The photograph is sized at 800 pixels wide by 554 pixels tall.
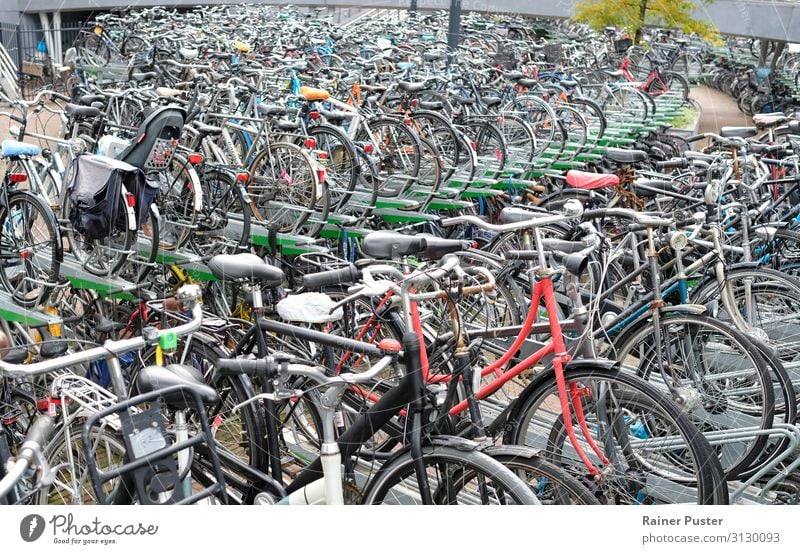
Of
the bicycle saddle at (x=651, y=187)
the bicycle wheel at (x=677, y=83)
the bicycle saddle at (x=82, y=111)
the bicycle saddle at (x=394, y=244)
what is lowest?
the bicycle wheel at (x=677, y=83)

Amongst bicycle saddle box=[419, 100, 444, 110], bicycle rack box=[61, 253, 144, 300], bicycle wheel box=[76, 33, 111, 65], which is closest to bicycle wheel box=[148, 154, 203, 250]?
bicycle rack box=[61, 253, 144, 300]

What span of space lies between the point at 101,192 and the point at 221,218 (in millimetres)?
1127

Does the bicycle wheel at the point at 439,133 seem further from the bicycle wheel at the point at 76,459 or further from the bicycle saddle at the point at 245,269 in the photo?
the bicycle wheel at the point at 76,459

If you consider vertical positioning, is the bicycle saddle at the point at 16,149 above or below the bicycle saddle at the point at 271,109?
above

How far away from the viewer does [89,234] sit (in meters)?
4.17

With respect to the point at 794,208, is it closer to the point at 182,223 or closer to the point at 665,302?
the point at 665,302

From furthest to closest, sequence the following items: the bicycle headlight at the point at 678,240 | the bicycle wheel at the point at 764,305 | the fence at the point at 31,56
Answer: the fence at the point at 31,56
the bicycle wheel at the point at 764,305
the bicycle headlight at the point at 678,240

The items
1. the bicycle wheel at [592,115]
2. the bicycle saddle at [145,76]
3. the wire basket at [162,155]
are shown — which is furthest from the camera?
the bicycle wheel at [592,115]

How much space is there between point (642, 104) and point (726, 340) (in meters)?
7.08

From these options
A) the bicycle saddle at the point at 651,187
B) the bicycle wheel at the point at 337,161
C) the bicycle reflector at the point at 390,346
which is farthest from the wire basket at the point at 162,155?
the bicycle reflector at the point at 390,346

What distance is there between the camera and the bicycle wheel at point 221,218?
5.08 metres

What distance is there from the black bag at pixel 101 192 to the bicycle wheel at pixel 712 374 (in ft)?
6.87
